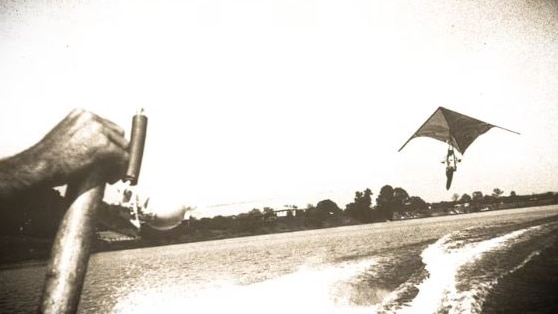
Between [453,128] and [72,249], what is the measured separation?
70.2ft

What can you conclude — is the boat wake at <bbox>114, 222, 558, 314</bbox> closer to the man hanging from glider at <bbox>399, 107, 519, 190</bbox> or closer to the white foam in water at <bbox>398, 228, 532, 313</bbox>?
the white foam in water at <bbox>398, 228, 532, 313</bbox>

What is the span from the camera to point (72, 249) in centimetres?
171

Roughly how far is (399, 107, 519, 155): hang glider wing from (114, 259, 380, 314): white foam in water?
10491 mm

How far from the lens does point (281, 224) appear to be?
494 feet

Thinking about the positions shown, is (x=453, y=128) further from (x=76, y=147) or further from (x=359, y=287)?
(x=76, y=147)

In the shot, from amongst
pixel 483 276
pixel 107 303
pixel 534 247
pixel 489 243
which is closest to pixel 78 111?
pixel 483 276

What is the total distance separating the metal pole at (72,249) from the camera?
1661mm

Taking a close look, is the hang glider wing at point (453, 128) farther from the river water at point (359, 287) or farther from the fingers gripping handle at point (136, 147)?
the fingers gripping handle at point (136, 147)

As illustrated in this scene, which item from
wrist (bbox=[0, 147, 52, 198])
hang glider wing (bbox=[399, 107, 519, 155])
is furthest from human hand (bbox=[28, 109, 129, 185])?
hang glider wing (bbox=[399, 107, 519, 155])

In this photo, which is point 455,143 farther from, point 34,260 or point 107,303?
point 34,260

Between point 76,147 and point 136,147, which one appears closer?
point 76,147

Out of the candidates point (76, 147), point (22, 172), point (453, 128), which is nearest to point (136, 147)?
point (76, 147)

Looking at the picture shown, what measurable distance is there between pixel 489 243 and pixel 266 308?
939 inches

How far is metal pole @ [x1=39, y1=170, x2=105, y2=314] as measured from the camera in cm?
166
